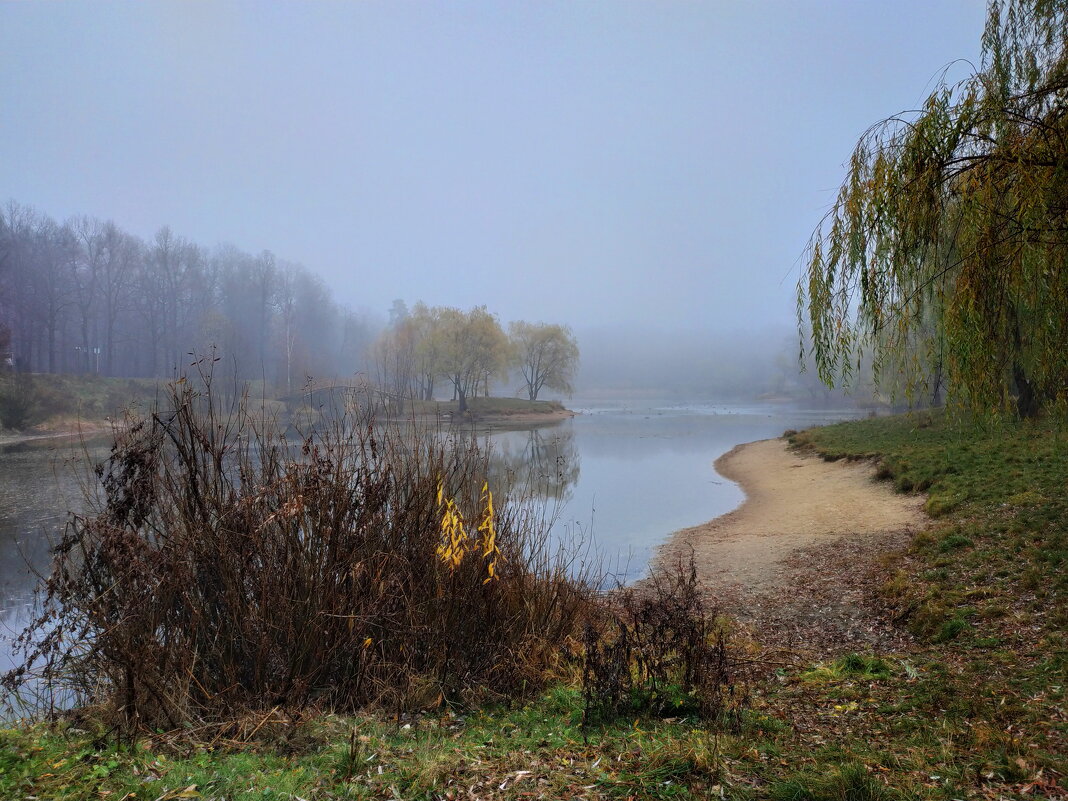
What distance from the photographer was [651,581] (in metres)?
9.34

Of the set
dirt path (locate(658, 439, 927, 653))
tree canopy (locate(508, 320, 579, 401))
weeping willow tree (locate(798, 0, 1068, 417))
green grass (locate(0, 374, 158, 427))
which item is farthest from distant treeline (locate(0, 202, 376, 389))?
weeping willow tree (locate(798, 0, 1068, 417))

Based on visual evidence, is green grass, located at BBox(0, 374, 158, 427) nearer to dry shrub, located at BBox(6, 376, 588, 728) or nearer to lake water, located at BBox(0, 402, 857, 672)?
lake water, located at BBox(0, 402, 857, 672)

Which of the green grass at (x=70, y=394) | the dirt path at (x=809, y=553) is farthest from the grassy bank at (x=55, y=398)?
the dirt path at (x=809, y=553)

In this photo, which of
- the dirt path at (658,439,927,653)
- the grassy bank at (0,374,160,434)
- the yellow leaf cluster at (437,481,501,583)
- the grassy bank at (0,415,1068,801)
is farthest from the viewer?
the grassy bank at (0,374,160,434)

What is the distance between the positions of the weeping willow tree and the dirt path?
2690mm

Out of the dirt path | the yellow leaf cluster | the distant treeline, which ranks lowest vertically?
the dirt path

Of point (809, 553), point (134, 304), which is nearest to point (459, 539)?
point (809, 553)

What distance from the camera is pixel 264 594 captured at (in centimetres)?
413

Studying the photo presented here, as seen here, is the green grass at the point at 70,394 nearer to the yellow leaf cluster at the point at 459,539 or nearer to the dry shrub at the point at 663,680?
the yellow leaf cluster at the point at 459,539

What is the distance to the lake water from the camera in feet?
28.8

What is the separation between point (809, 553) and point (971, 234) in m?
6.90

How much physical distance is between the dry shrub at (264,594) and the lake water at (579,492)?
87 centimetres

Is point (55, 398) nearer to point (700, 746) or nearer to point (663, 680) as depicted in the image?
point (663, 680)

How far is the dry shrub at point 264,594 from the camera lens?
3.88 meters
